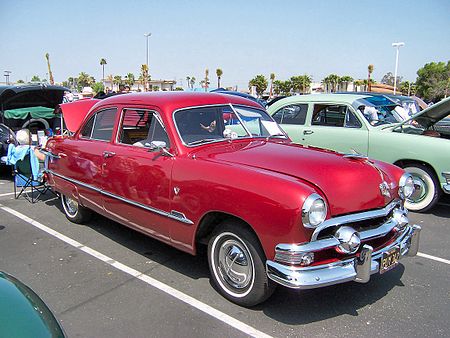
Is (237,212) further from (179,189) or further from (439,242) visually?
(439,242)

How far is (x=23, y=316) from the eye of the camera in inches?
76.8

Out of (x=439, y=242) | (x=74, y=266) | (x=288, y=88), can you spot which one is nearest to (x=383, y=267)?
(x=439, y=242)

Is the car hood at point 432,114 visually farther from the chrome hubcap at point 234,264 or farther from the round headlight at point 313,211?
the chrome hubcap at point 234,264

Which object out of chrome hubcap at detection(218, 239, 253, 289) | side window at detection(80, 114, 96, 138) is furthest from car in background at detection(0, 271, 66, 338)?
side window at detection(80, 114, 96, 138)

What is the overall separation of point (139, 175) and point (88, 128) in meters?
1.52

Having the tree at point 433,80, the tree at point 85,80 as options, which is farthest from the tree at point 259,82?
the tree at point 85,80

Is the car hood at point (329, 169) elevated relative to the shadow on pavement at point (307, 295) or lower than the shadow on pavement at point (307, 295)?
elevated

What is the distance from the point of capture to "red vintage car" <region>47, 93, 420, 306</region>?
2803 mm

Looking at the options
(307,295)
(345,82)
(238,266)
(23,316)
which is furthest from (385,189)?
(345,82)

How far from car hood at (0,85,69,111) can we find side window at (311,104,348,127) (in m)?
6.18

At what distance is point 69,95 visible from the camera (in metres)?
9.56

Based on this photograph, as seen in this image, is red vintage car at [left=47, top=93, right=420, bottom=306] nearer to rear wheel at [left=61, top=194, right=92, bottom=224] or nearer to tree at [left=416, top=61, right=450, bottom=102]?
rear wheel at [left=61, top=194, right=92, bottom=224]

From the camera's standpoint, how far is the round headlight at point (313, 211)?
2.72m

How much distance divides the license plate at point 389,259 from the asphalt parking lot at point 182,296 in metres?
0.39
